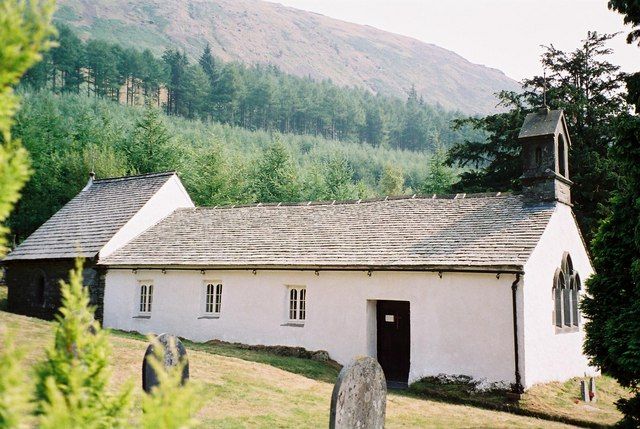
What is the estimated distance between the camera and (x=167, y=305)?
23797mm

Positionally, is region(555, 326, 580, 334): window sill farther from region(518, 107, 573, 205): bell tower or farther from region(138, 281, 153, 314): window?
region(138, 281, 153, 314): window

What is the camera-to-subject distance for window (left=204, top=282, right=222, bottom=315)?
2304cm

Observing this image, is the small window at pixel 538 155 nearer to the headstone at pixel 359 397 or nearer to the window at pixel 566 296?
the window at pixel 566 296

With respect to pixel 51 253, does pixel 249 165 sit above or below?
above

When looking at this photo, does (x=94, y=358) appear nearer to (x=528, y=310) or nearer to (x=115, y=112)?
(x=528, y=310)

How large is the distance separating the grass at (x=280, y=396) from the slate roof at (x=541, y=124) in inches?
380

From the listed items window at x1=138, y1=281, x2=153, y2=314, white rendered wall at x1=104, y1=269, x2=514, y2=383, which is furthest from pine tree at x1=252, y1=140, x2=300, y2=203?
white rendered wall at x1=104, y1=269, x2=514, y2=383

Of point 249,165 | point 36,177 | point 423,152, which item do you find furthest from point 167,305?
point 423,152

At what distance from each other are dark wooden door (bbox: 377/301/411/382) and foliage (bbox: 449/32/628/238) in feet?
54.1

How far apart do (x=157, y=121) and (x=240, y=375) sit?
40.0 meters

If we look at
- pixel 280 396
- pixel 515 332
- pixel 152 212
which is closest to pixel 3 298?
pixel 152 212

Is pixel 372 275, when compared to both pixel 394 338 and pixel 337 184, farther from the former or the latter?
pixel 337 184

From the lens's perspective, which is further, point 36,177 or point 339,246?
point 36,177


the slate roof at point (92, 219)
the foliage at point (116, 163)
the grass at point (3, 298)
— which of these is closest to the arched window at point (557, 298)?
the slate roof at point (92, 219)
